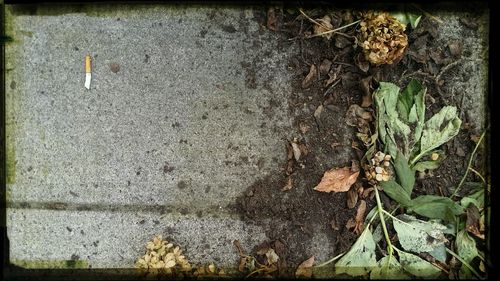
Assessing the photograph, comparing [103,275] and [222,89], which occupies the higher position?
[222,89]

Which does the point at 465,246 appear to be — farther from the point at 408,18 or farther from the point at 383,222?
the point at 408,18

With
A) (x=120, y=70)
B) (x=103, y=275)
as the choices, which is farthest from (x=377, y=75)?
(x=103, y=275)

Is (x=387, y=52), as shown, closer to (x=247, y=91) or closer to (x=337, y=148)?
(x=337, y=148)

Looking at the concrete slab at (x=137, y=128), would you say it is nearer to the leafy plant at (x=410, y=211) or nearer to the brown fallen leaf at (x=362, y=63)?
the brown fallen leaf at (x=362, y=63)

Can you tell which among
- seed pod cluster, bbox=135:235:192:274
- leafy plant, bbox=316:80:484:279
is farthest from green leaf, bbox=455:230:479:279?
seed pod cluster, bbox=135:235:192:274

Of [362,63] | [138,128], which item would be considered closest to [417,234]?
[362,63]

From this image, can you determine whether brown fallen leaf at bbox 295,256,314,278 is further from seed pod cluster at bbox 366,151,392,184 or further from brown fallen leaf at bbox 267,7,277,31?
brown fallen leaf at bbox 267,7,277,31

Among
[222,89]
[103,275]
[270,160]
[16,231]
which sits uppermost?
[222,89]

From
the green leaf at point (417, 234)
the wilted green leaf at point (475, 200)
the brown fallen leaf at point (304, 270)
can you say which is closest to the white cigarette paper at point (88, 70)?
the brown fallen leaf at point (304, 270)
